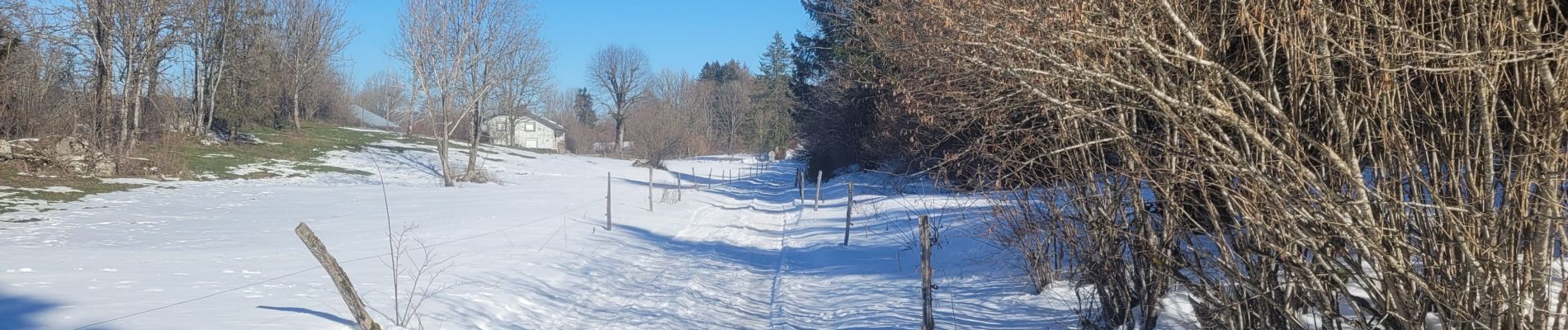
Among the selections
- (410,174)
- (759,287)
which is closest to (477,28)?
(410,174)

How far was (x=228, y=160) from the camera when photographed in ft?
107

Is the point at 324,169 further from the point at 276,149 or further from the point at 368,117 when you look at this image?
the point at 368,117

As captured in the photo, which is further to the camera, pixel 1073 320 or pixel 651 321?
pixel 651 321

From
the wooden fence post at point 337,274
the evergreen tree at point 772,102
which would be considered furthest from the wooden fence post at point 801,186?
the evergreen tree at point 772,102

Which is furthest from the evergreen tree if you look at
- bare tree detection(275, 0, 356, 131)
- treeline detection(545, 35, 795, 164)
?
bare tree detection(275, 0, 356, 131)

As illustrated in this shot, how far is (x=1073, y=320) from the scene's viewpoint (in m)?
8.32

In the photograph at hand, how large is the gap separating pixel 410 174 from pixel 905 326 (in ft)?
104

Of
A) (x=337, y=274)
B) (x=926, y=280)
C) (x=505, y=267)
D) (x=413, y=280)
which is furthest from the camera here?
(x=505, y=267)

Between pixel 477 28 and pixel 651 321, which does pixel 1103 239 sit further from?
pixel 477 28

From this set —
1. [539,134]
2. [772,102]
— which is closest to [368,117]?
[539,134]

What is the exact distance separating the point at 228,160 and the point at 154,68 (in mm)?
3733

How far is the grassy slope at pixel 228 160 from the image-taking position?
63.7 feet

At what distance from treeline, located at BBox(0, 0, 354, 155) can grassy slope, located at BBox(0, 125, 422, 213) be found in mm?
1411

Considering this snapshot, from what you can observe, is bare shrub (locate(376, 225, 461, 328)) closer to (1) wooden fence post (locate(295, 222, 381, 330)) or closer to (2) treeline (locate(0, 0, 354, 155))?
(1) wooden fence post (locate(295, 222, 381, 330))
